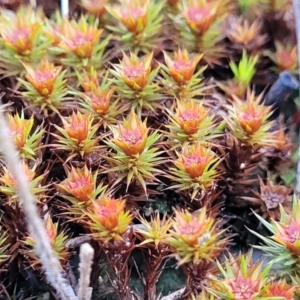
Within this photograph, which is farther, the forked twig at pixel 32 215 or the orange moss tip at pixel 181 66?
the orange moss tip at pixel 181 66

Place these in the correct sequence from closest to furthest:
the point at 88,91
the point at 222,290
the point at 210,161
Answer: the point at 222,290
the point at 210,161
the point at 88,91

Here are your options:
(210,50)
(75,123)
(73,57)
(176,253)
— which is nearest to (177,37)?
(210,50)

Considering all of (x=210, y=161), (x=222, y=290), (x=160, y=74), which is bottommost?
(x=222, y=290)

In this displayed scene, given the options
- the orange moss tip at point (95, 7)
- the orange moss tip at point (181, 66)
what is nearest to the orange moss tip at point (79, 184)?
the orange moss tip at point (181, 66)

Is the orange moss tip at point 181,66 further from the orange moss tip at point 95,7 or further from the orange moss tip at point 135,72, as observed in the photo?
the orange moss tip at point 95,7

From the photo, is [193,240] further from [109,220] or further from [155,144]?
[155,144]

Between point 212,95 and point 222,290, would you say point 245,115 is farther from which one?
point 222,290

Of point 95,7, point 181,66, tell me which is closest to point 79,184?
point 181,66

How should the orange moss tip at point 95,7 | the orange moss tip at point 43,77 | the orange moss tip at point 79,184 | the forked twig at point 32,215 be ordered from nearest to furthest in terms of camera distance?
the forked twig at point 32,215 → the orange moss tip at point 79,184 → the orange moss tip at point 43,77 → the orange moss tip at point 95,7
